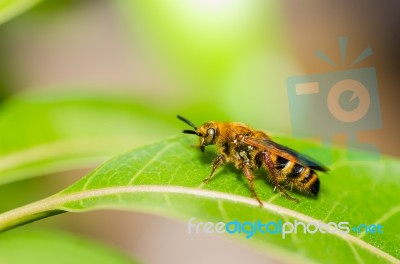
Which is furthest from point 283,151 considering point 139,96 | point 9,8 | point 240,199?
point 9,8

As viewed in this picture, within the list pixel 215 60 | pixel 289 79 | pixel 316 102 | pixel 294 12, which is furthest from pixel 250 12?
pixel 294 12

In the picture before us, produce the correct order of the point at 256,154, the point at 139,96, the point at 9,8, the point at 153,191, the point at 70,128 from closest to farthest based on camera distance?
the point at 153,191
the point at 9,8
the point at 256,154
the point at 70,128
the point at 139,96

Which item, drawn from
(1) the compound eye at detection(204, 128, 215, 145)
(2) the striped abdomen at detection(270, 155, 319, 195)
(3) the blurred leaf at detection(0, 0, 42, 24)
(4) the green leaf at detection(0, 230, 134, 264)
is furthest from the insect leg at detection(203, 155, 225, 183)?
(3) the blurred leaf at detection(0, 0, 42, 24)

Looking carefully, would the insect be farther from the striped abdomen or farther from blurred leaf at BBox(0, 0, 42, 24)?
blurred leaf at BBox(0, 0, 42, 24)

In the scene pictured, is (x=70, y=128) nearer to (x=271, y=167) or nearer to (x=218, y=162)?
(x=218, y=162)

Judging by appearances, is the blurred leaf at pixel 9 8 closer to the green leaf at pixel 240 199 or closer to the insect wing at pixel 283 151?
the green leaf at pixel 240 199

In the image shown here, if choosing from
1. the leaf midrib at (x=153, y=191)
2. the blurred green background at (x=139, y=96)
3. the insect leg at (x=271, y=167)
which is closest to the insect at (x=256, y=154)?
the insect leg at (x=271, y=167)
